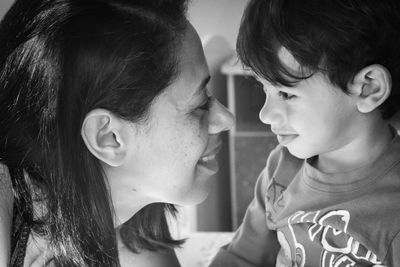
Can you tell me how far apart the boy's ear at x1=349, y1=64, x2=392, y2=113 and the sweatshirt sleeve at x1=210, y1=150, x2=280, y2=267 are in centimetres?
33

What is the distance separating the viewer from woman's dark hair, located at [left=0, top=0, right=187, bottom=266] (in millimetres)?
913

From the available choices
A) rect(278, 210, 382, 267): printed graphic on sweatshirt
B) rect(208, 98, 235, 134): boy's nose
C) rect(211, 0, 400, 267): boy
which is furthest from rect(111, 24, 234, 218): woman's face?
rect(278, 210, 382, 267): printed graphic on sweatshirt

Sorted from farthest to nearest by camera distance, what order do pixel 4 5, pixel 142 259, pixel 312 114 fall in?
pixel 4 5
pixel 142 259
pixel 312 114

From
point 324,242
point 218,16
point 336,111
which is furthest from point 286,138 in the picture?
point 218,16

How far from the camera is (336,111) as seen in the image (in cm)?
103

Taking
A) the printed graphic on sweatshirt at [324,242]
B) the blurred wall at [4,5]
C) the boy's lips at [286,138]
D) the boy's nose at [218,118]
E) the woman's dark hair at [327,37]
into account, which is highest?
the blurred wall at [4,5]

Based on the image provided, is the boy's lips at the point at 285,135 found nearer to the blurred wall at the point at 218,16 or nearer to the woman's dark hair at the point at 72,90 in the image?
the woman's dark hair at the point at 72,90

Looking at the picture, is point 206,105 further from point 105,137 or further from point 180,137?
point 105,137

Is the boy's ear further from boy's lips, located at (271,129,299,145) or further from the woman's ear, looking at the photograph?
the woman's ear

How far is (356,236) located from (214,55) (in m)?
2.04

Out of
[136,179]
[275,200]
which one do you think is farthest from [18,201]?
[275,200]

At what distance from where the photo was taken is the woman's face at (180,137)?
99 cm

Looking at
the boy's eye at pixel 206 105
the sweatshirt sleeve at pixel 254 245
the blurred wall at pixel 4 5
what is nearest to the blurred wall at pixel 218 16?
the blurred wall at pixel 4 5

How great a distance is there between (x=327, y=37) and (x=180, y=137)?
32 centimetres
